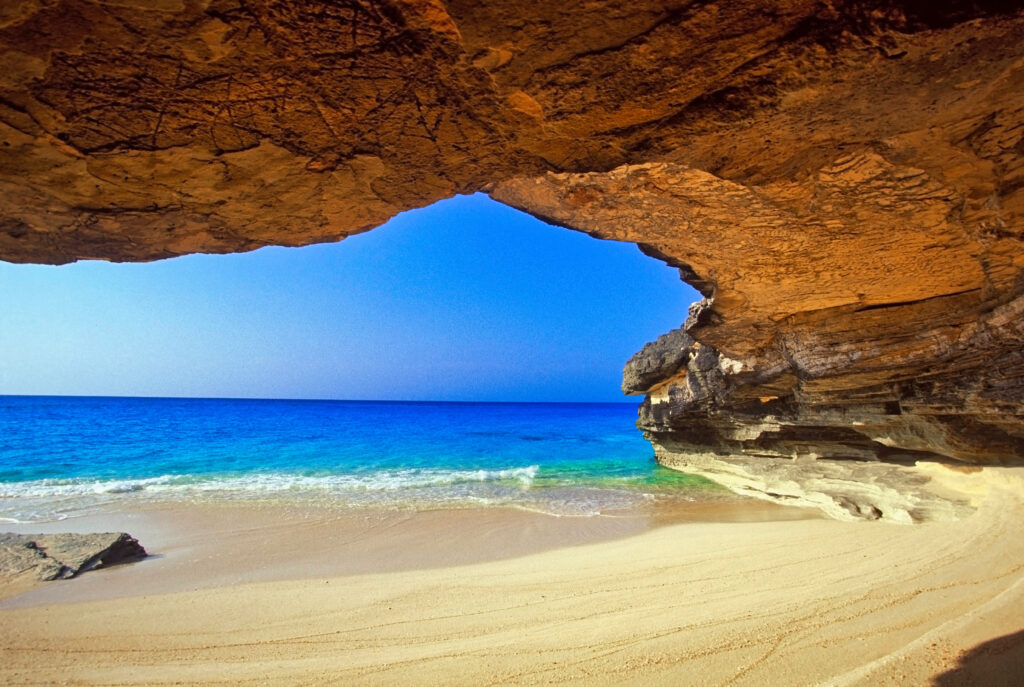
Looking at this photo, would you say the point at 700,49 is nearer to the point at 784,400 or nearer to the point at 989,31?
the point at 989,31

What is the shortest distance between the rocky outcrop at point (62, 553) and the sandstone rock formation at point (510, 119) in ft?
16.1

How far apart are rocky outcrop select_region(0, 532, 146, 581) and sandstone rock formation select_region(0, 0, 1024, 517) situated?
→ 4909 millimetres

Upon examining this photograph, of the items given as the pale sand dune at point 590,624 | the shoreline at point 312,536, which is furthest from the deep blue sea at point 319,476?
the pale sand dune at point 590,624

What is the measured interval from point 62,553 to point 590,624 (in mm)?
6761

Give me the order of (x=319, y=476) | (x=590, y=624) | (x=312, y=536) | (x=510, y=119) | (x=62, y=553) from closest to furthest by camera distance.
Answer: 1. (x=510, y=119)
2. (x=590, y=624)
3. (x=62, y=553)
4. (x=312, y=536)
5. (x=319, y=476)

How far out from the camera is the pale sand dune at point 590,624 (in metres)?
3.55

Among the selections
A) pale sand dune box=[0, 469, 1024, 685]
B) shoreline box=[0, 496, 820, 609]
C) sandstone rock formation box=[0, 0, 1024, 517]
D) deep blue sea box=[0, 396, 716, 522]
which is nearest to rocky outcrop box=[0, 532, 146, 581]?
shoreline box=[0, 496, 820, 609]

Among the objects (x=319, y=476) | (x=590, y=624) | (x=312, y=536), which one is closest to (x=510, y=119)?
(x=590, y=624)

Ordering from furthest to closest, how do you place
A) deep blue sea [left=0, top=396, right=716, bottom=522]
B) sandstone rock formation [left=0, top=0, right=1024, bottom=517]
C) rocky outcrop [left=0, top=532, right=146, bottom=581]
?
deep blue sea [left=0, top=396, right=716, bottom=522], rocky outcrop [left=0, top=532, right=146, bottom=581], sandstone rock formation [left=0, top=0, right=1024, bottom=517]

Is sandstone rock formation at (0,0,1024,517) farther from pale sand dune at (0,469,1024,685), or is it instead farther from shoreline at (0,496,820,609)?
shoreline at (0,496,820,609)

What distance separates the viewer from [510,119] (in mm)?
2414

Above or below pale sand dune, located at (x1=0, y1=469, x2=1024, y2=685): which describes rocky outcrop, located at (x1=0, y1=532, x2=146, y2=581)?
above

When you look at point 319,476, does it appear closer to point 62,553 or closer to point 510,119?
point 62,553

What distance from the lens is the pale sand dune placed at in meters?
3.55
